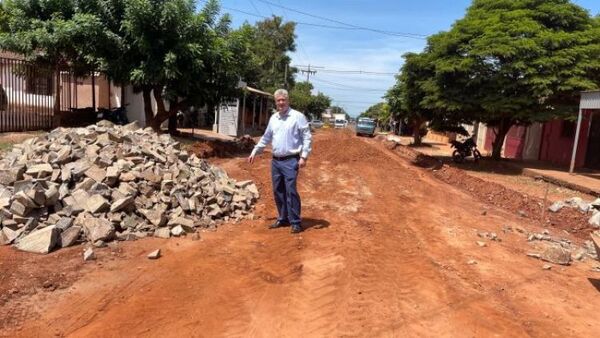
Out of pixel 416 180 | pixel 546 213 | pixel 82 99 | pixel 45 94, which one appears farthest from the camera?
pixel 82 99

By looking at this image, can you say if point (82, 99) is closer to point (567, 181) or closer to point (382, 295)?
point (567, 181)

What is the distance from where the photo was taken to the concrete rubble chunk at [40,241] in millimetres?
5344

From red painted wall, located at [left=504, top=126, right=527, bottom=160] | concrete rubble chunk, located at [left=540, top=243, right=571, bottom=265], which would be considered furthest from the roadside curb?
red painted wall, located at [left=504, top=126, right=527, bottom=160]

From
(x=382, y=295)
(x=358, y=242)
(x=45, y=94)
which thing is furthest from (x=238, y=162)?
(x=382, y=295)

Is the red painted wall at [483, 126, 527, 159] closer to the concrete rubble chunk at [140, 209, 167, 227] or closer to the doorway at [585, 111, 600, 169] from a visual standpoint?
the doorway at [585, 111, 600, 169]

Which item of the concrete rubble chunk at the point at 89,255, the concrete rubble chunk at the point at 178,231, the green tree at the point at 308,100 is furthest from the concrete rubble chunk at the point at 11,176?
the green tree at the point at 308,100

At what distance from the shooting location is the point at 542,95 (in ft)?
50.7

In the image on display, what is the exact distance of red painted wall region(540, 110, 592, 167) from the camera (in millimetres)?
18875

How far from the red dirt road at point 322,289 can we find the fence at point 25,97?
10.5m

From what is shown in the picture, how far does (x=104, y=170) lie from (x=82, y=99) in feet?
60.7

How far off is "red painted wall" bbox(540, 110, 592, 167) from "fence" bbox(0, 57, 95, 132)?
18451mm

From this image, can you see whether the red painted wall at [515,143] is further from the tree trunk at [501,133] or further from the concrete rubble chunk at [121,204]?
the concrete rubble chunk at [121,204]

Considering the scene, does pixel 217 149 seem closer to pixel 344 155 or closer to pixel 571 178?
pixel 344 155

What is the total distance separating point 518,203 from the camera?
1090cm
